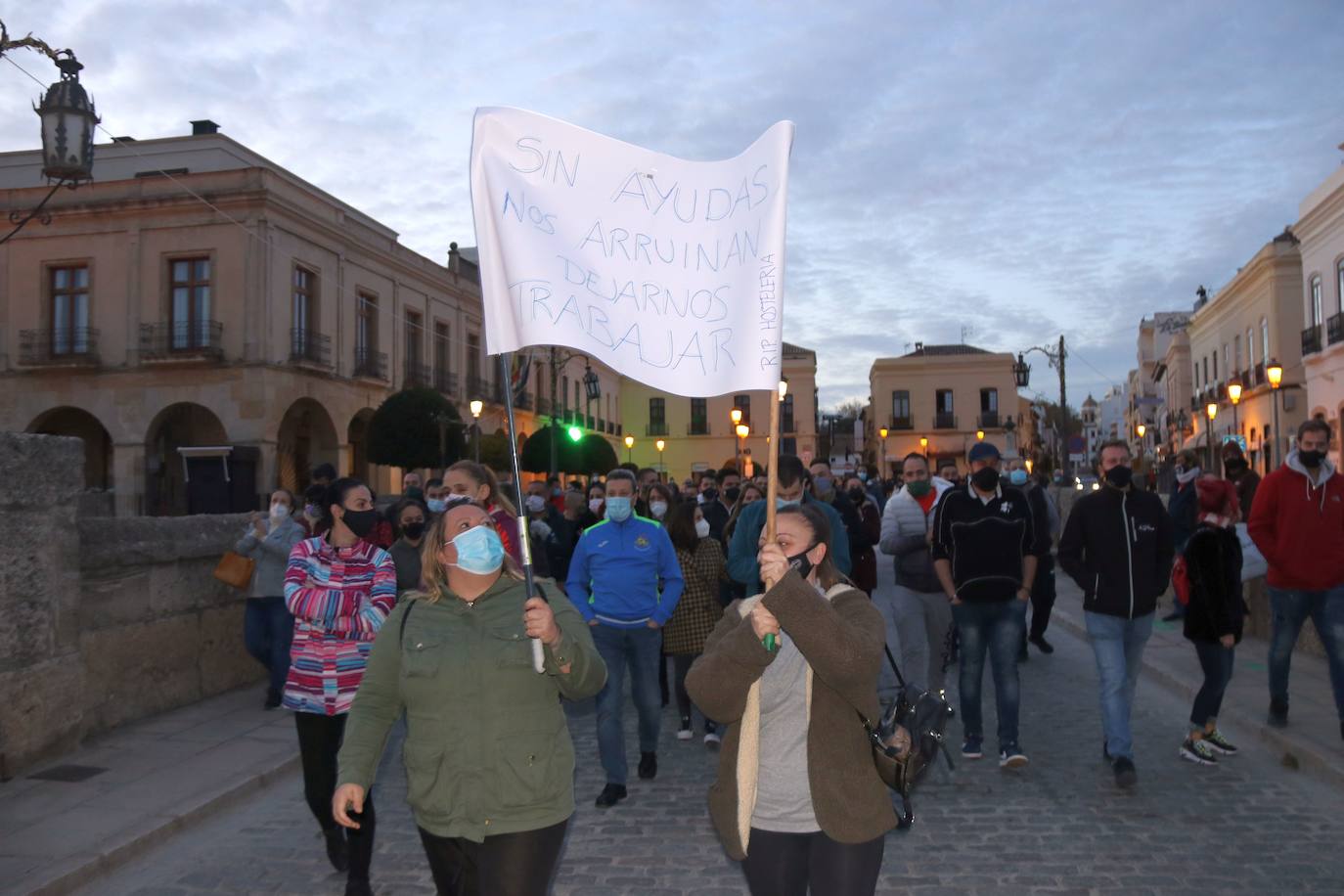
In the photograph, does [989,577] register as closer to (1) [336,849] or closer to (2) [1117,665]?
(2) [1117,665]

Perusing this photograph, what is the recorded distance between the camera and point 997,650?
673 cm

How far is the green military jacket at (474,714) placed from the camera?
321 centimetres

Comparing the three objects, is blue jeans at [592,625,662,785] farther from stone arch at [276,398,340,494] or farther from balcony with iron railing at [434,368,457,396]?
balcony with iron railing at [434,368,457,396]

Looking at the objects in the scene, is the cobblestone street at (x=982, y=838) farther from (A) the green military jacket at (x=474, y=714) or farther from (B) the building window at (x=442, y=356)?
(B) the building window at (x=442, y=356)

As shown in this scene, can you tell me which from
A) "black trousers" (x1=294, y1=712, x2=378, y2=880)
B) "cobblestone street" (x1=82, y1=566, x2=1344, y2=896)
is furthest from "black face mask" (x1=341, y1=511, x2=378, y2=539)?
"cobblestone street" (x1=82, y1=566, x2=1344, y2=896)

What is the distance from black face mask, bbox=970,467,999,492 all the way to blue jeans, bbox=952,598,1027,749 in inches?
27.7

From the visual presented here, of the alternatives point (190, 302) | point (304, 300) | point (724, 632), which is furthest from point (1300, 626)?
point (190, 302)

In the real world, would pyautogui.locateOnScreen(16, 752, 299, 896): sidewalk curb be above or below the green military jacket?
below

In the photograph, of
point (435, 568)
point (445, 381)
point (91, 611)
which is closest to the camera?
point (435, 568)

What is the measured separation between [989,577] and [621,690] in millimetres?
2323

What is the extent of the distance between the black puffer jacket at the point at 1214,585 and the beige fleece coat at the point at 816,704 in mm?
4318

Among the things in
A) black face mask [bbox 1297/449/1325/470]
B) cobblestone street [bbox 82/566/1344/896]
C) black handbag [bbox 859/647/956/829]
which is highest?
black face mask [bbox 1297/449/1325/470]

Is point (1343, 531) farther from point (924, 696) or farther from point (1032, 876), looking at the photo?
point (924, 696)

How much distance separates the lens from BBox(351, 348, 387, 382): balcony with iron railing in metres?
34.2
